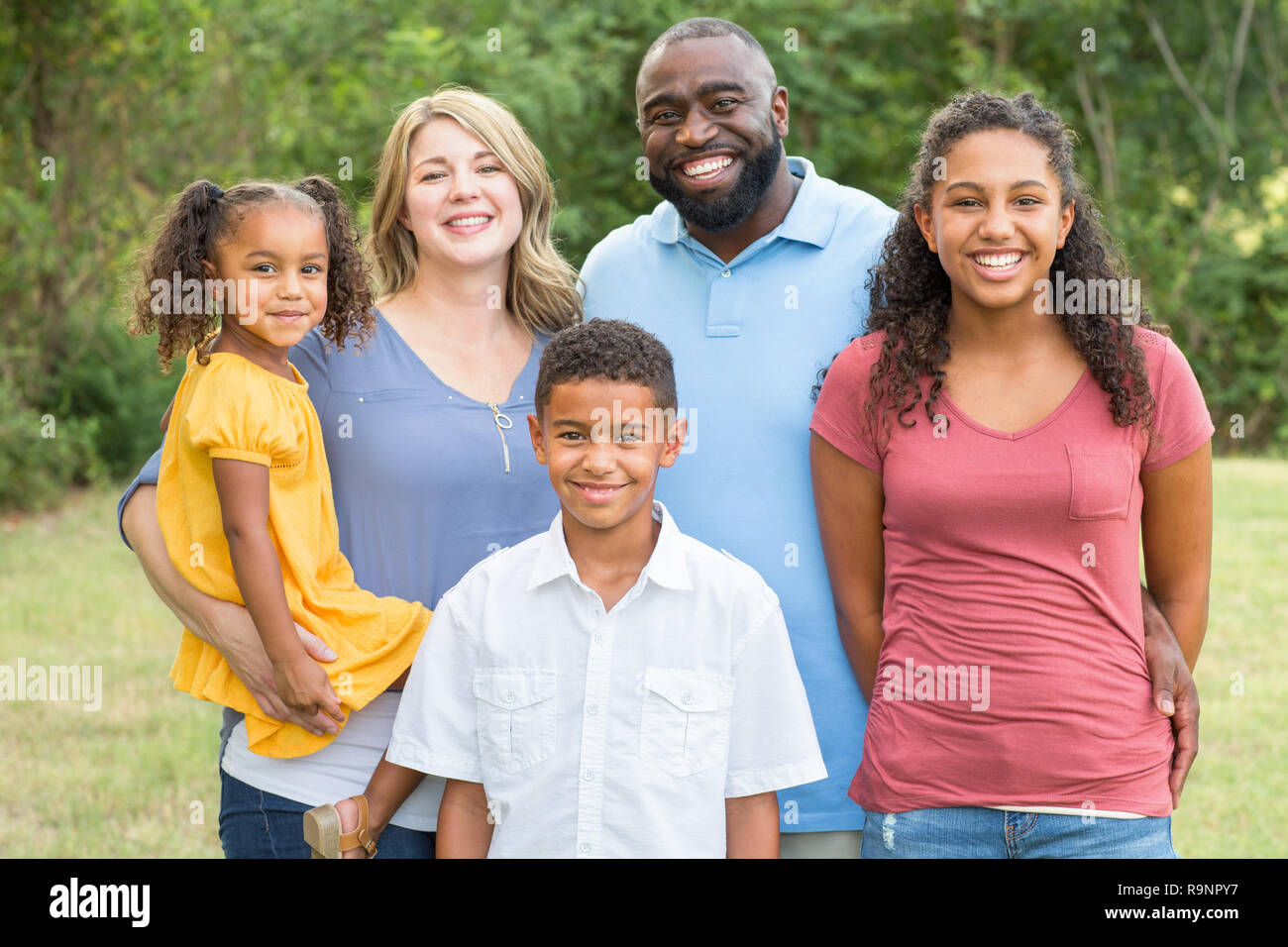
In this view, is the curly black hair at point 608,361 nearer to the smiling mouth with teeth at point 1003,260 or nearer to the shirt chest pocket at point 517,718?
the shirt chest pocket at point 517,718

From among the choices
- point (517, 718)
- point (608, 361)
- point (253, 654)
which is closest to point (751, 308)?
point (608, 361)

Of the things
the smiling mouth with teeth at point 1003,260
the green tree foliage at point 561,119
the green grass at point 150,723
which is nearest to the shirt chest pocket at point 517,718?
the smiling mouth with teeth at point 1003,260

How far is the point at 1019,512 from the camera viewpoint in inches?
90.9

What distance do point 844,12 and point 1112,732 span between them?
1145cm

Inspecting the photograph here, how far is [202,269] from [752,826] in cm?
154

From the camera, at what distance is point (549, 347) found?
251 centimetres

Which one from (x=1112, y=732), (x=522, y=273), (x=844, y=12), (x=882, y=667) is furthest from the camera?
(x=844, y=12)

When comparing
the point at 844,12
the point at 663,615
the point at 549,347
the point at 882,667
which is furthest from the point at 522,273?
the point at 844,12

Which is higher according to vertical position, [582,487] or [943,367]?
[943,367]

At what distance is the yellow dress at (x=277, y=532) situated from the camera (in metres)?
2.48

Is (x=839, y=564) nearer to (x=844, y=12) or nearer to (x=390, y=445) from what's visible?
(x=390, y=445)

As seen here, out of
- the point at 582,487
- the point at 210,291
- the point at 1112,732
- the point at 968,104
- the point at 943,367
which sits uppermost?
the point at 968,104

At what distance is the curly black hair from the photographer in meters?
2.42

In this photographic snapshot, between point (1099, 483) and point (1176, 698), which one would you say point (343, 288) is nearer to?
point (1099, 483)
